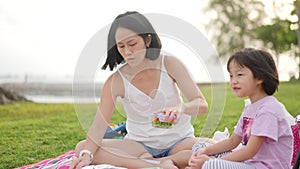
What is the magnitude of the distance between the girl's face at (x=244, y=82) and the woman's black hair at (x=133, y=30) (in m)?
→ 0.38

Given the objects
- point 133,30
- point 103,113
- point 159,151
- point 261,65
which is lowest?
point 159,151

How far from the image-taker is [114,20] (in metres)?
2.15

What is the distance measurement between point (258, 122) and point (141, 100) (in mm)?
611

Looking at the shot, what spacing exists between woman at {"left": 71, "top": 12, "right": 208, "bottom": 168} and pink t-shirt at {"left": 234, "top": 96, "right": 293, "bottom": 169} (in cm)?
33

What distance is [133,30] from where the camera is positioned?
6.88ft

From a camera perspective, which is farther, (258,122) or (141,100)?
(141,100)

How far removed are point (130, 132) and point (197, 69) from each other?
1.60 feet

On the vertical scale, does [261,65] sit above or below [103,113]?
above

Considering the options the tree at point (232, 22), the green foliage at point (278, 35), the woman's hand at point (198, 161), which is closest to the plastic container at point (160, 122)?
the woman's hand at point (198, 161)

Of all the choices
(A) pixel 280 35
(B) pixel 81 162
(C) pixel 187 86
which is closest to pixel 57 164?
(B) pixel 81 162

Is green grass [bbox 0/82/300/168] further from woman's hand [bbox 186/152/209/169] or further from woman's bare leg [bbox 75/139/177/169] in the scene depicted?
woman's hand [bbox 186/152/209/169]

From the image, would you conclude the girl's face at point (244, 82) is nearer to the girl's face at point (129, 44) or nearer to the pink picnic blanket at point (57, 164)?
the girl's face at point (129, 44)

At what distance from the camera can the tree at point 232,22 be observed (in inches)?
452

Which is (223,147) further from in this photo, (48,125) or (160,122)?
(48,125)
